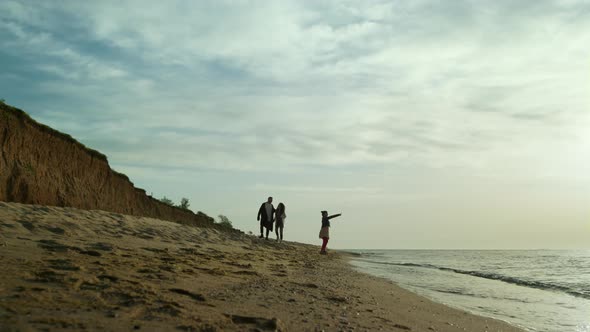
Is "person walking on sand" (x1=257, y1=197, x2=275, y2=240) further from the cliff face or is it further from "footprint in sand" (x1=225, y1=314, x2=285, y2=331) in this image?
"footprint in sand" (x1=225, y1=314, x2=285, y2=331)

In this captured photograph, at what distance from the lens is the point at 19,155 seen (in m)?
14.1

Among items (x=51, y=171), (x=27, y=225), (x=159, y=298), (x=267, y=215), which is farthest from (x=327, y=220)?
(x=159, y=298)

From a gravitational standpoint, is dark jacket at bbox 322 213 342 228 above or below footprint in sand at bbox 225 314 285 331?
above

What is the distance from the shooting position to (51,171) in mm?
15531

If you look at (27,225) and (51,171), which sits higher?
(51,171)

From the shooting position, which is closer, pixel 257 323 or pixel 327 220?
pixel 257 323

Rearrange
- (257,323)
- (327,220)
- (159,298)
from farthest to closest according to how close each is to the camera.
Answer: (327,220) < (159,298) < (257,323)

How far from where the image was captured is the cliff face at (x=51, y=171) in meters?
13.7

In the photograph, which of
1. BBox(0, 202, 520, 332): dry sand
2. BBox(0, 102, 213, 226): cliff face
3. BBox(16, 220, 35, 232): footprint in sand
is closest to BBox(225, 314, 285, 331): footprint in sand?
BBox(0, 202, 520, 332): dry sand

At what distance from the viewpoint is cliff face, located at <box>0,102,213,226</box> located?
13.7 meters

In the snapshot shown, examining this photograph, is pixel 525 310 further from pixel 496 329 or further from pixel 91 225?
pixel 91 225

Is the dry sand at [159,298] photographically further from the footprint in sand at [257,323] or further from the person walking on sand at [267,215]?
the person walking on sand at [267,215]

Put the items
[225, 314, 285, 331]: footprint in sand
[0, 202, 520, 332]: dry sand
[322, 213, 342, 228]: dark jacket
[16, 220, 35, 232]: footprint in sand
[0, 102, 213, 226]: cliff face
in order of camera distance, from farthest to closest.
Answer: [322, 213, 342, 228]: dark jacket
[0, 102, 213, 226]: cliff face
[16, 220, 35, 232]: footprint in sand
[225, 314, 285, 331]: footprint in sand
[0, 202, 520, 332]: dry sand

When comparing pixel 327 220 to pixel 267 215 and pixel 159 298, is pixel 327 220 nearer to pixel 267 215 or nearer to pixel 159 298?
pixel 267 215
